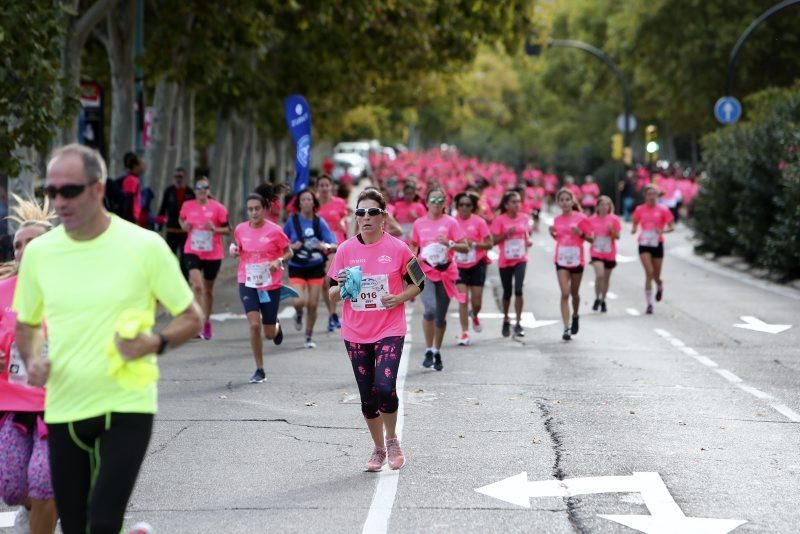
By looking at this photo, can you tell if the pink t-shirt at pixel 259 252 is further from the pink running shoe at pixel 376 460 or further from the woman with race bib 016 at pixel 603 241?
the woman with race bib 016 at pixel 603 241

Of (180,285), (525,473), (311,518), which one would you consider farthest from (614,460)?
(180,285)

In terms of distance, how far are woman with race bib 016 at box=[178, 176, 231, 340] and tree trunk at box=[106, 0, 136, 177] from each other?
735cm

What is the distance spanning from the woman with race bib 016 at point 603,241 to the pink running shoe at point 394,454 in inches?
447

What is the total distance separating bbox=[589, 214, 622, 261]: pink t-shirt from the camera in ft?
66.6

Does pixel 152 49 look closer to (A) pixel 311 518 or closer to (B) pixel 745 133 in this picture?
(B) pixel 745 133

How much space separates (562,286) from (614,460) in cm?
821

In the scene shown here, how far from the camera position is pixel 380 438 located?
9062 mm

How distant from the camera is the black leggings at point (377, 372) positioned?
29.2 ft

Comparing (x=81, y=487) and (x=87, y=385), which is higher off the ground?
(x=87, y=385)

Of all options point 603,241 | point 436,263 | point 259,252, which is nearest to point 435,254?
point 436,263

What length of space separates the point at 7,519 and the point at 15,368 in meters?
1.72

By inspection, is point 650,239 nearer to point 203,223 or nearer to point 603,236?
point 603,236

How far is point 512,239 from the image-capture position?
57.3 feet

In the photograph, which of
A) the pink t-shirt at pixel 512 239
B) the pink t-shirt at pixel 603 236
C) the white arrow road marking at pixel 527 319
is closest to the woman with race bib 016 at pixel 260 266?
the pink t-shirt at pixel 512 239
